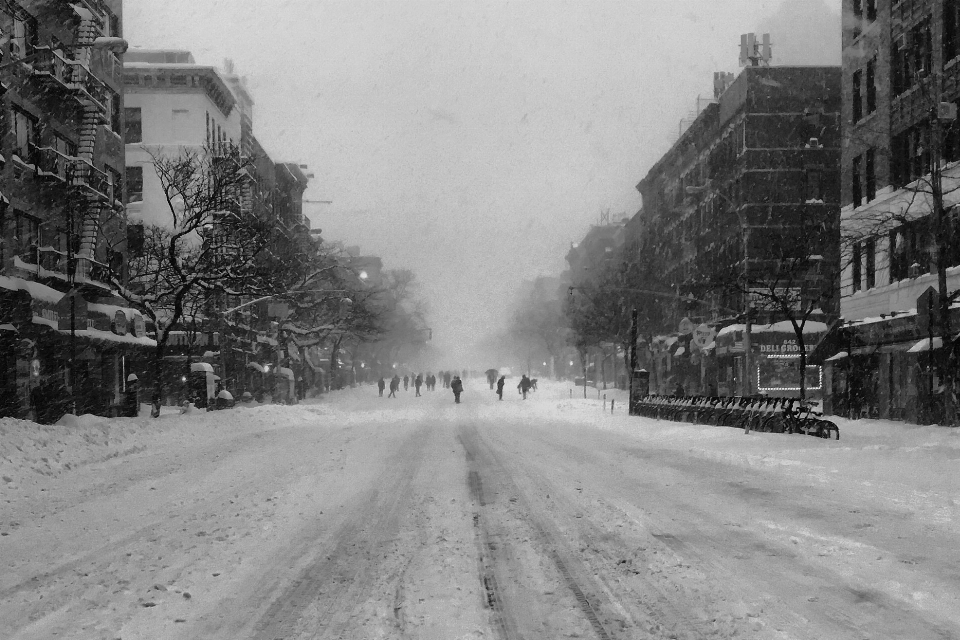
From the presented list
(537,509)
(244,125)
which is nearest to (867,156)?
(537,509)

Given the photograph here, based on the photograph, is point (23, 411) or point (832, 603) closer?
point (832, 603)

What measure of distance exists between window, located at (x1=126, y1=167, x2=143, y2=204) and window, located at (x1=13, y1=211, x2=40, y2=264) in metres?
20.2

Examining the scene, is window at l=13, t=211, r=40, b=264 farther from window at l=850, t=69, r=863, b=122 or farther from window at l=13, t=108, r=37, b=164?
window at l=850, t=69, r=863, b=122

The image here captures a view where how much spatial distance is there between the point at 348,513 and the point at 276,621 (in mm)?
5055

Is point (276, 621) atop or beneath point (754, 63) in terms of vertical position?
beneath

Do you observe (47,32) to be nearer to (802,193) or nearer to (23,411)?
(23,411)

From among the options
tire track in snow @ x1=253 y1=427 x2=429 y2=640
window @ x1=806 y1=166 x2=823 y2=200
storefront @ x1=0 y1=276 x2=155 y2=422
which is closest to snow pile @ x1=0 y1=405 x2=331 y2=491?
storefront @ x1=0 y1=276 x2=155 y2=422

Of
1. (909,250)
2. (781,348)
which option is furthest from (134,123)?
(909,250)

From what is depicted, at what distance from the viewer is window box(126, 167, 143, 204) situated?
54.5 m

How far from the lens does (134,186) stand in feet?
179

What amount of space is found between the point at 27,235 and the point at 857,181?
28.8m

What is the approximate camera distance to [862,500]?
40.7 ft

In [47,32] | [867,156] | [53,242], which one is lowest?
[53,242]

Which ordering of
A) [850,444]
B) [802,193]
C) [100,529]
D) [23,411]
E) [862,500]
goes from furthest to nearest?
[802,193] < [23,411] < [850,444] < [862,500] < [100,529]
